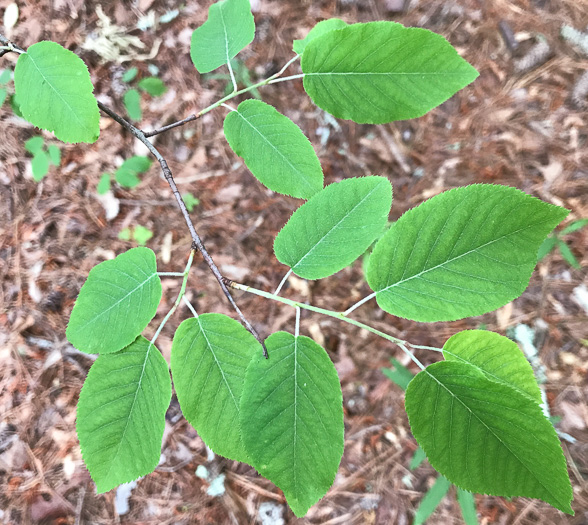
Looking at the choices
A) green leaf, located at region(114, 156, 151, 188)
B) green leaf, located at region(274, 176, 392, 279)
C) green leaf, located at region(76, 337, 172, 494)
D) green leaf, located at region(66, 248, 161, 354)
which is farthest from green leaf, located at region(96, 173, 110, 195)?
green leaf, located at region(274, 176, 392, 279)

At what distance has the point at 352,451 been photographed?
216 cm

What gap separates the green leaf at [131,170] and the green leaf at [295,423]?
1.74 m

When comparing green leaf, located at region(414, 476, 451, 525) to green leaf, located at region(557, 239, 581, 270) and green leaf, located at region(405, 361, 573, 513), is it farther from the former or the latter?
green leaf, located at region(405, 361, 573, 513)

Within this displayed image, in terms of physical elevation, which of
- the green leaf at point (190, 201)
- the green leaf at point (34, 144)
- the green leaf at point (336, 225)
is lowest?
the green leaf at point (190, 201)

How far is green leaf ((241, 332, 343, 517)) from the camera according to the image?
2.56 feet

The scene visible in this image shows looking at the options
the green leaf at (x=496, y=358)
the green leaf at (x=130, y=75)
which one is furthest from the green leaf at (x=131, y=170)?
the green leaf at (x=496, y=358)

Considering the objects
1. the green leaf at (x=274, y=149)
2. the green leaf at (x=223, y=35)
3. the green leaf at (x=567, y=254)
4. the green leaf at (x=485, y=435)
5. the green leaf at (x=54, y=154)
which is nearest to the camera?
the green leaf at (x=485, y=435)

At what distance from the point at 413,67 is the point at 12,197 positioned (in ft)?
7.48

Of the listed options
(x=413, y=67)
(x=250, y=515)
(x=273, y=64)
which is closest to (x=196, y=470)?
(x=250, y=515)

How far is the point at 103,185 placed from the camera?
2291mm

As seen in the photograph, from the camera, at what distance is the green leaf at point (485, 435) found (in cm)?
68

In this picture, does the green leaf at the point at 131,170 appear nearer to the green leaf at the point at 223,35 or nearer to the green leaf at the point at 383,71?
the green leaf at the point at 223,35

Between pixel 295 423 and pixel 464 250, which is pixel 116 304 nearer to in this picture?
pixel 295 423

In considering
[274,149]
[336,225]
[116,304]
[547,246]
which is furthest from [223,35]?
[547,246]
